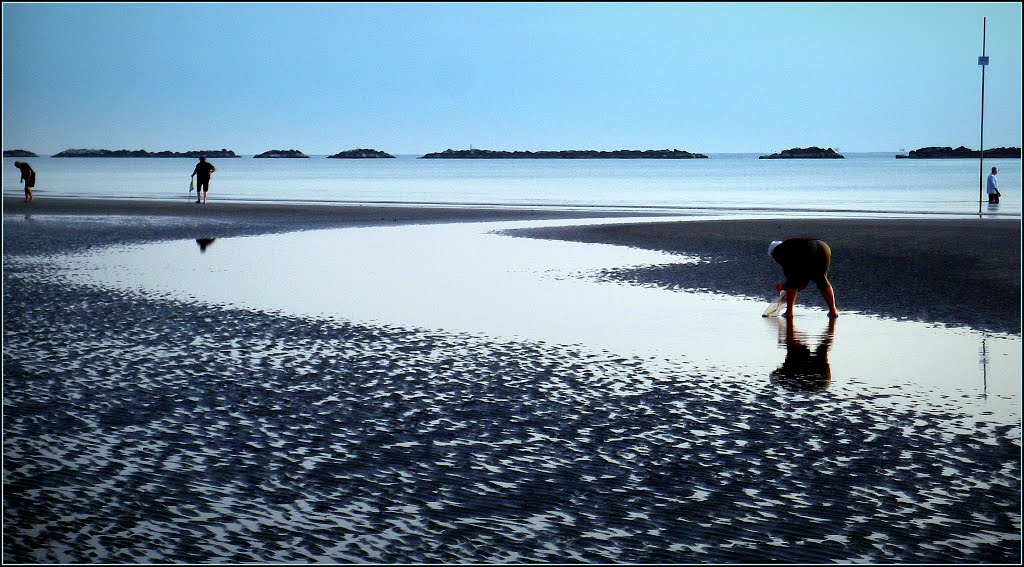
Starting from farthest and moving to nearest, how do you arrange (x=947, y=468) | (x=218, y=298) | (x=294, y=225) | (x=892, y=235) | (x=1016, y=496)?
(x=294, y=225) < (x=892, y=235) < (x=218, y=298) < (x=947, y=468) < (x=1016, y=496)

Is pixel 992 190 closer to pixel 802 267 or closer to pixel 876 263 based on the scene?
pixel 876 263

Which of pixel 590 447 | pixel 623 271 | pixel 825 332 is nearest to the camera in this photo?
pixel 590 447

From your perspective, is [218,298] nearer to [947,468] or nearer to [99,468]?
[99,468]

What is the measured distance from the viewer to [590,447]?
26.0ft

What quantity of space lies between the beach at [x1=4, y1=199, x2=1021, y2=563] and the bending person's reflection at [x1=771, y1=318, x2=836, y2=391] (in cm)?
31

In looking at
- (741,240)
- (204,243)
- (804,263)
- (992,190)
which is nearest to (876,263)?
(741,240)

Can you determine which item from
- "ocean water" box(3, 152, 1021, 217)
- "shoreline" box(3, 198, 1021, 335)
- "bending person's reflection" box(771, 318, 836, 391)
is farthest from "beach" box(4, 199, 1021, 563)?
"ocean water" box(3, 152, 1021, 217)

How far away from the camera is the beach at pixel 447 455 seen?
19.7 ft

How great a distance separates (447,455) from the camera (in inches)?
303

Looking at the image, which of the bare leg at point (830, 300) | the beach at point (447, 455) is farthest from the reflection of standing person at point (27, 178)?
the bare leg at point (830, 300)

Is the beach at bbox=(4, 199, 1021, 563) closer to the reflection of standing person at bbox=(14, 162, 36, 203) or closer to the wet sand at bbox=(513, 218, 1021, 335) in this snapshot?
the wet sand at bbox=(513, 218, 1021, 335)

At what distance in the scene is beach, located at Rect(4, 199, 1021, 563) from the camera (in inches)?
236

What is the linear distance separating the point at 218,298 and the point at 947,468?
11012 mm

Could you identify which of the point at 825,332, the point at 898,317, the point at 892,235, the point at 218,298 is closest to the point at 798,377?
the point at 825,332
